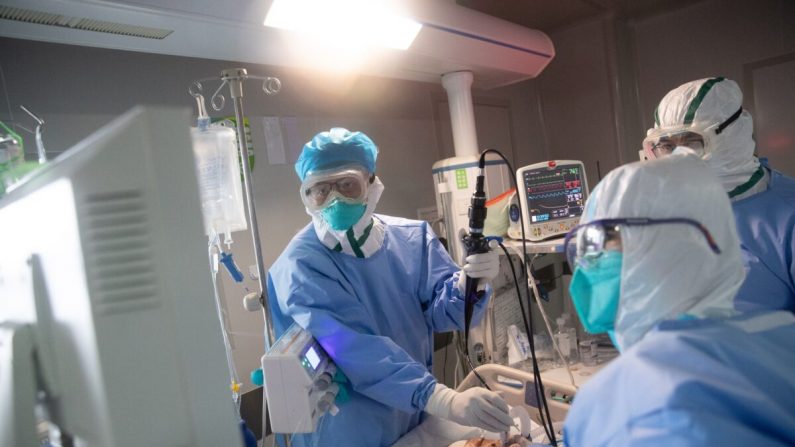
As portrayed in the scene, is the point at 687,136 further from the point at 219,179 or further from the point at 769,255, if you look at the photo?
the point at 219,179

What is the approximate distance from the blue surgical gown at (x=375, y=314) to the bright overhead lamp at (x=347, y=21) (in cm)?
76

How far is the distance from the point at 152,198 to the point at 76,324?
0.15 metres

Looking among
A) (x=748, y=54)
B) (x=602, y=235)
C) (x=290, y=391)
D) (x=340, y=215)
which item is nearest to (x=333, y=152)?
(x=340, y=215)

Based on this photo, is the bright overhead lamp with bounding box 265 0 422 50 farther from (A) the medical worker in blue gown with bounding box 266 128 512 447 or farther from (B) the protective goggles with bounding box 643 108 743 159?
(B) the protective goggles with bounding box 643 108 743 159

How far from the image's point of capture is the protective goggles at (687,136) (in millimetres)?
1615

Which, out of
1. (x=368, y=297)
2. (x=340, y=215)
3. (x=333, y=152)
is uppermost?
(x=333, y=152)

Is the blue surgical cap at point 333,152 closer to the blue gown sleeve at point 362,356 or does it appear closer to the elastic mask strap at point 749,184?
the blue gown sleeve at point 362,356

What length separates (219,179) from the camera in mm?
1638

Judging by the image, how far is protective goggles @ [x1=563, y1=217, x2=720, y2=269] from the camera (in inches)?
30.0

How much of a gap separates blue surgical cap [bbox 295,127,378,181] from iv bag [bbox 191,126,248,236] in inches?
9.5

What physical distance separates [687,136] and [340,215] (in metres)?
1.23

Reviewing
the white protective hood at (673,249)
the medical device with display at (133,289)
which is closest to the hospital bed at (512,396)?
the white protective hood at (673,249)

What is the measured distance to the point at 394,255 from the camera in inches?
69.5

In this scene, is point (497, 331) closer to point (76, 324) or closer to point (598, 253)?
point (598, 253)
